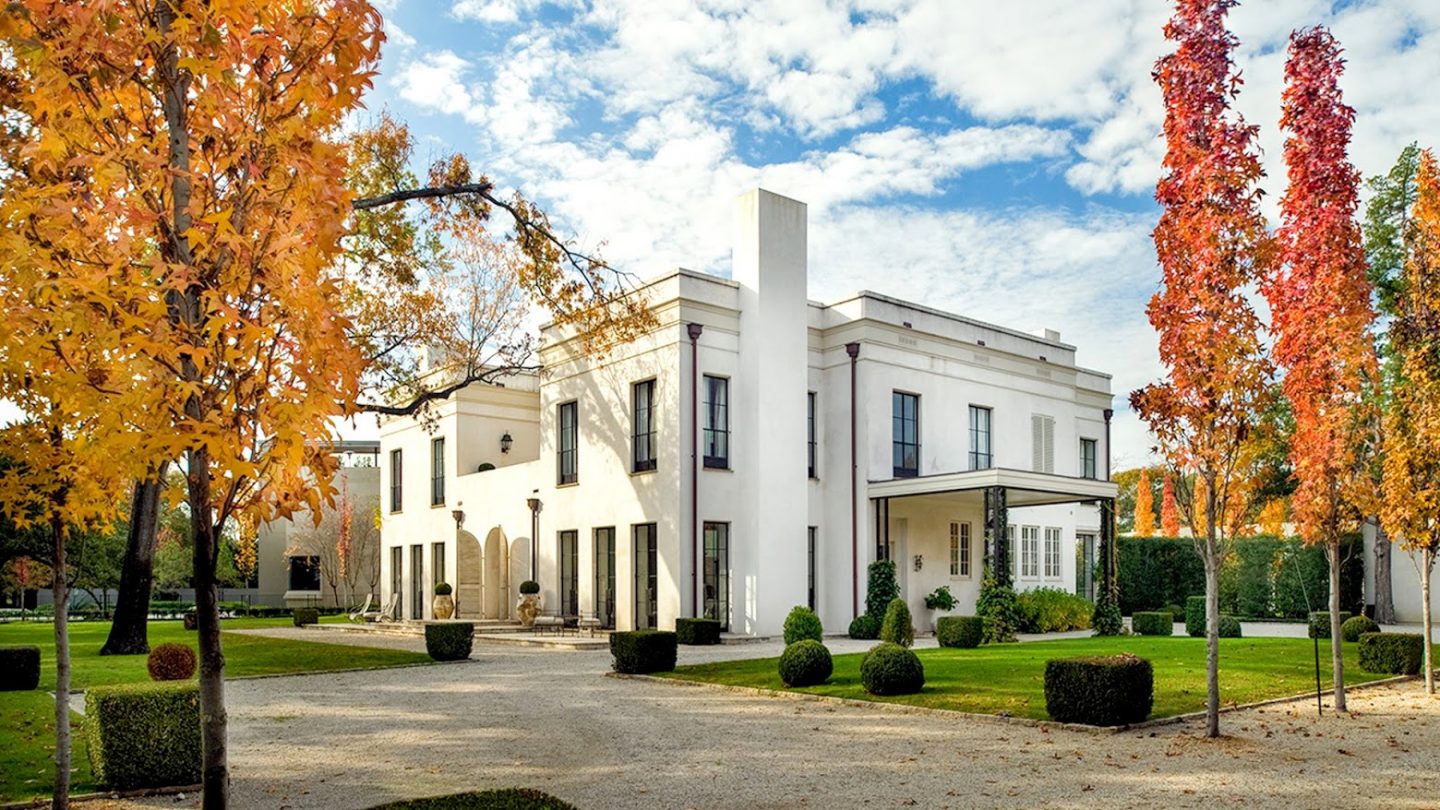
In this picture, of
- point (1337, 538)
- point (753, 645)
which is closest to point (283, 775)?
point (1337, 538)

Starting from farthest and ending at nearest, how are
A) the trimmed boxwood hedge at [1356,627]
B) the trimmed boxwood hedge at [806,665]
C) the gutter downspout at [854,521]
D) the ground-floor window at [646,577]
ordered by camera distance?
the gutter downspout at [854,521] < the ground-floor window at [646,577] < the trimmed boxwood hedge at [1356,627] < the trimmed boxwood hedge at [806,665]

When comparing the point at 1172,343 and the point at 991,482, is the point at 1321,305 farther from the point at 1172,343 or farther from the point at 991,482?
the point at 991,482

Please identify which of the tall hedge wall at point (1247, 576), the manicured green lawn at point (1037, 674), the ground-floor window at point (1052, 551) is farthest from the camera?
the tall hedge wall at point (1247, 576)

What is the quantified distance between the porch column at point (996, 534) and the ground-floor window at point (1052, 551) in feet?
25.8

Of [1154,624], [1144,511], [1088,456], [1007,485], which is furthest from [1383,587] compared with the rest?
[1144,511]

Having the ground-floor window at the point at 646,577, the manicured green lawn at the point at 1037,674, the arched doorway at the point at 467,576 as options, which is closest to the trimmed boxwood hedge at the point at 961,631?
the manicured green lawn at the point at 1037,674

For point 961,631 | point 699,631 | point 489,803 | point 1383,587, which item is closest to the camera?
point 489,803

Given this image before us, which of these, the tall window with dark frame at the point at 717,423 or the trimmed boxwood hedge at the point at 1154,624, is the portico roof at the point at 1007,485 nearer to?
the trimmed boxwood hedge at the point at 1154,624

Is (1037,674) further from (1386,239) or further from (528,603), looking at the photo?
(1386,239)

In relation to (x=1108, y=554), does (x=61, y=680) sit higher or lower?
higher

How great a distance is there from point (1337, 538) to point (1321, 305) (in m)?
2.68

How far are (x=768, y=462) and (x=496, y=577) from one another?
10.8 m

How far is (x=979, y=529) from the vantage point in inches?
1091

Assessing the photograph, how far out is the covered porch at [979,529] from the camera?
23.2m
